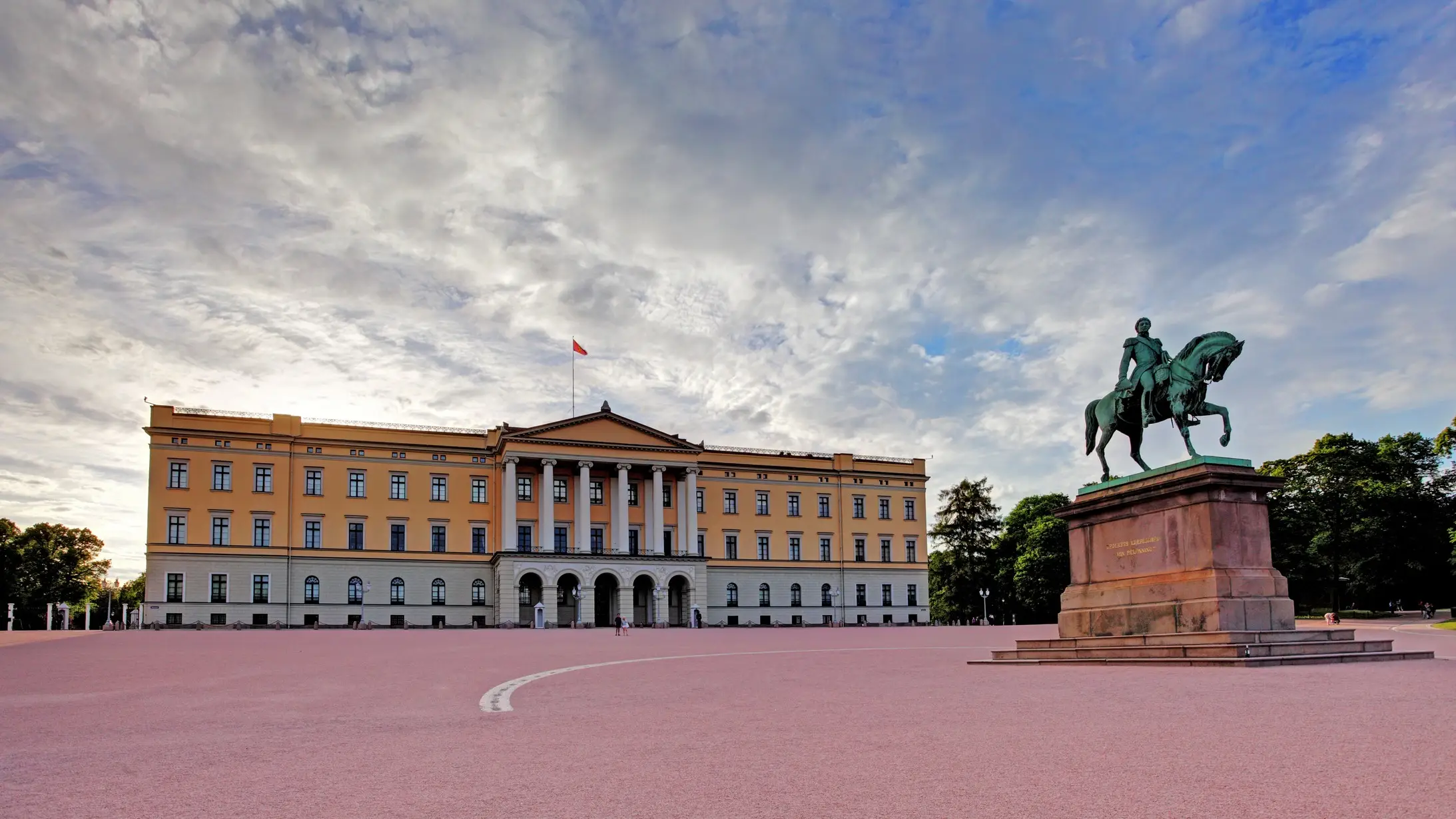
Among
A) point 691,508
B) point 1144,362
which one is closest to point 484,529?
A: point 691,508

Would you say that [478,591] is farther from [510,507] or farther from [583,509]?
[583,509]

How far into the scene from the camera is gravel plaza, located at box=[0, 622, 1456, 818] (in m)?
6.94

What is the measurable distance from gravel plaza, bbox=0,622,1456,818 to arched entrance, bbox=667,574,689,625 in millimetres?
61657

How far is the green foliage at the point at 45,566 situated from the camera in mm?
91750

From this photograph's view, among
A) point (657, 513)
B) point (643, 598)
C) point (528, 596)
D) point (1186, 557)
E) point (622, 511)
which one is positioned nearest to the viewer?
point (1186, 557)

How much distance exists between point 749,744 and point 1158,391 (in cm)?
1521

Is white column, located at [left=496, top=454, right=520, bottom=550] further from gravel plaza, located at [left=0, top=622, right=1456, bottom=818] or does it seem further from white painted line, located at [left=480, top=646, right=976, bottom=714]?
gravel plaza, located at [left=0, top=622, right=1456, bottom=818]

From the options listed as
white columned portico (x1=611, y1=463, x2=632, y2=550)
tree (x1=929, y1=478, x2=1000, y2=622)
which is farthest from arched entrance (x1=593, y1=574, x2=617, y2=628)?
tree (x1=929, y1=478, x2=1000, y2=622)

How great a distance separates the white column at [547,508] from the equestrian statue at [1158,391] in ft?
181

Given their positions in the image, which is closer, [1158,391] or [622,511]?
[1158,391]

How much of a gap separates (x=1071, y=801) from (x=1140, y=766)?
1.42m

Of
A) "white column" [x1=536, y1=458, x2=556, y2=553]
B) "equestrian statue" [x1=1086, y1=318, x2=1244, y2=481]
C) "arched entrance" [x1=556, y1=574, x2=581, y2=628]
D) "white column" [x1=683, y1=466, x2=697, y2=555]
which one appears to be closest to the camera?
"equestrian statue" [x1=1086, y1=318, x2=1244, y2=481]

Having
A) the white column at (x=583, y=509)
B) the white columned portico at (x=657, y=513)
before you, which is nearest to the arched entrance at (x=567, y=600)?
the white column at (x=583, y=509)

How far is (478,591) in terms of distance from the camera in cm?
7656
